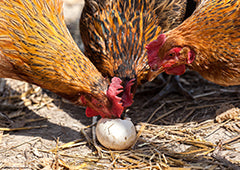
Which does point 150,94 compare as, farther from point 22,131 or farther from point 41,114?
point 22,131

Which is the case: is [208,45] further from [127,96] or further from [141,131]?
[141,131]

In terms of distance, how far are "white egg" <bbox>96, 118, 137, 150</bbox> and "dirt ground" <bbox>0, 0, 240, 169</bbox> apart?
109 mm

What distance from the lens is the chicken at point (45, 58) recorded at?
8.82 feet

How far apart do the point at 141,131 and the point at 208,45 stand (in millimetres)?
1218

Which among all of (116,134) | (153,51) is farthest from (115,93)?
(153,51)

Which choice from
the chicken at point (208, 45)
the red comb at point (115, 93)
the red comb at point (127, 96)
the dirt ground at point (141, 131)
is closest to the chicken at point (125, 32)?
the red comb at point (127, 96)

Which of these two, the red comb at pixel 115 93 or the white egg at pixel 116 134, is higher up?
the red comb at pixel 115 93

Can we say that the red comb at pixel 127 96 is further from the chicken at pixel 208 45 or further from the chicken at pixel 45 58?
the chicken at pixel 208 45

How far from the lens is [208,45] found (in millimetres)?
2666

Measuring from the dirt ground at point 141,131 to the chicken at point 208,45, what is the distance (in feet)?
2.13

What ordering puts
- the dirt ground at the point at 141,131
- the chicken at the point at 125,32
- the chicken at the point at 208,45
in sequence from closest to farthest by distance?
the chicken at the point at 208,45 → the dirt ground at the point at 141,131 → the chicken at the point at 125,32

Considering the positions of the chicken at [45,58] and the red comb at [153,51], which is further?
the red comb at [153,51]

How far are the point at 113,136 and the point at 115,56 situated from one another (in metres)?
0.82

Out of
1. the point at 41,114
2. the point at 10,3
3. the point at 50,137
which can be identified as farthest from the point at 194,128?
the point at 10,3
